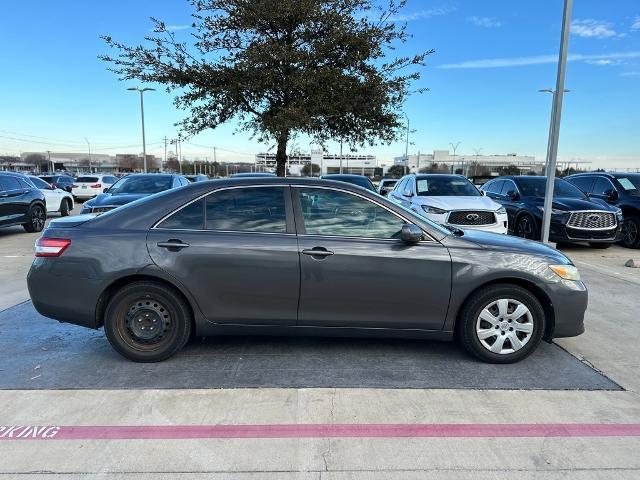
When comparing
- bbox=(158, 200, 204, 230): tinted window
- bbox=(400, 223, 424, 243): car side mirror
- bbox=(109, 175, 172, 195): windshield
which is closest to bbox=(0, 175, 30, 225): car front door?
bbox=(109, 175, 172, 195): windshield

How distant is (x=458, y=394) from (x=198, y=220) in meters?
2.51

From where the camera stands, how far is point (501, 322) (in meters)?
3.79

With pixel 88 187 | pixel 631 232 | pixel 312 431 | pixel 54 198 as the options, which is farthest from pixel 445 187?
pixel 88 187

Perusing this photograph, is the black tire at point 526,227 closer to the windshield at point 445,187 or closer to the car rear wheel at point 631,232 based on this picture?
the windshield at point 445,187

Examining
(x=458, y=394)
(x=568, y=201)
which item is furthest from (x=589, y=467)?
(x=568, y=201)

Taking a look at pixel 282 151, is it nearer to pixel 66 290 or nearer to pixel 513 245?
pixel 66 290

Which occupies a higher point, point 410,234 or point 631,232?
point 410,234

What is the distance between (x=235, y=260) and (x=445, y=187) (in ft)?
24.0

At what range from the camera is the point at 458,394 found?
→ 11.1 feet

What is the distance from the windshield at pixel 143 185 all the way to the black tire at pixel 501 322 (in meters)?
8.26

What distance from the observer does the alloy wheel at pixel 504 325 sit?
12.4ft

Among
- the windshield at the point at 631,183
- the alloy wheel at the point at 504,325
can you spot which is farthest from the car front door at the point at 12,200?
the windshield at the point at 631,183

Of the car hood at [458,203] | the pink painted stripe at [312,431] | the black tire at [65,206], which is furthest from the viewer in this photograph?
the black tire at [65,206]

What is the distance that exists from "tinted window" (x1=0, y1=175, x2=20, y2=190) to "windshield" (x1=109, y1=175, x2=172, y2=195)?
3205 millimetres
